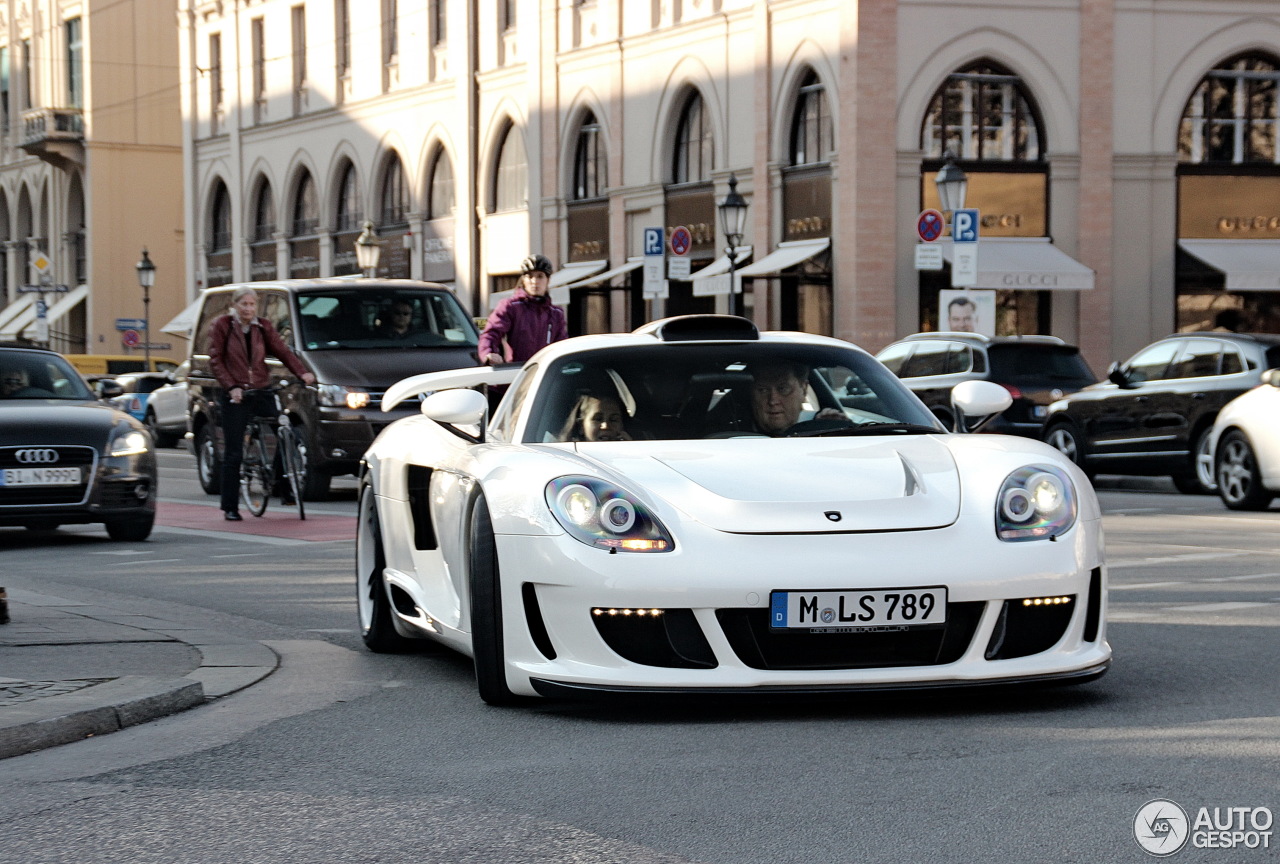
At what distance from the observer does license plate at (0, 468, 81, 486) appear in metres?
13.1

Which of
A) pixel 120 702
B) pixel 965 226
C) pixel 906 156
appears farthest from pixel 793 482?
pixel 906 156

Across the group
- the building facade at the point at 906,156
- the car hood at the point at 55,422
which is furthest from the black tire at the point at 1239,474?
the building facade at the point at 906,156

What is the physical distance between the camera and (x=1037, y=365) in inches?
863

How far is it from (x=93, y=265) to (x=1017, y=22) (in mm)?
40883

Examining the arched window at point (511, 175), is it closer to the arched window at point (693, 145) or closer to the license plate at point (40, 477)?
the arched window at point (693, 145)

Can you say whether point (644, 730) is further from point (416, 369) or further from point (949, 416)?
point (949, 416)

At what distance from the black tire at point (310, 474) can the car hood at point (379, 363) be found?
0.62 m

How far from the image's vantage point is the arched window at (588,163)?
42.1 meters

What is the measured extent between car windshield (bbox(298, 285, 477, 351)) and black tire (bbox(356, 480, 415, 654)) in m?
9.84

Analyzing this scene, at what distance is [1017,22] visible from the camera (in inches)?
1334

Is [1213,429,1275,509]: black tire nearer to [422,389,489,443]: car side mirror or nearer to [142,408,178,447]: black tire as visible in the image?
[422,389,489,443]: car side mirror

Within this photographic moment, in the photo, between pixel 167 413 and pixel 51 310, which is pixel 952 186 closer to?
pixel 167 413

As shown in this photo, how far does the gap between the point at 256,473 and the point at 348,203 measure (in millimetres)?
37205

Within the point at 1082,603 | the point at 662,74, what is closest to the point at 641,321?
the point at 662,74
